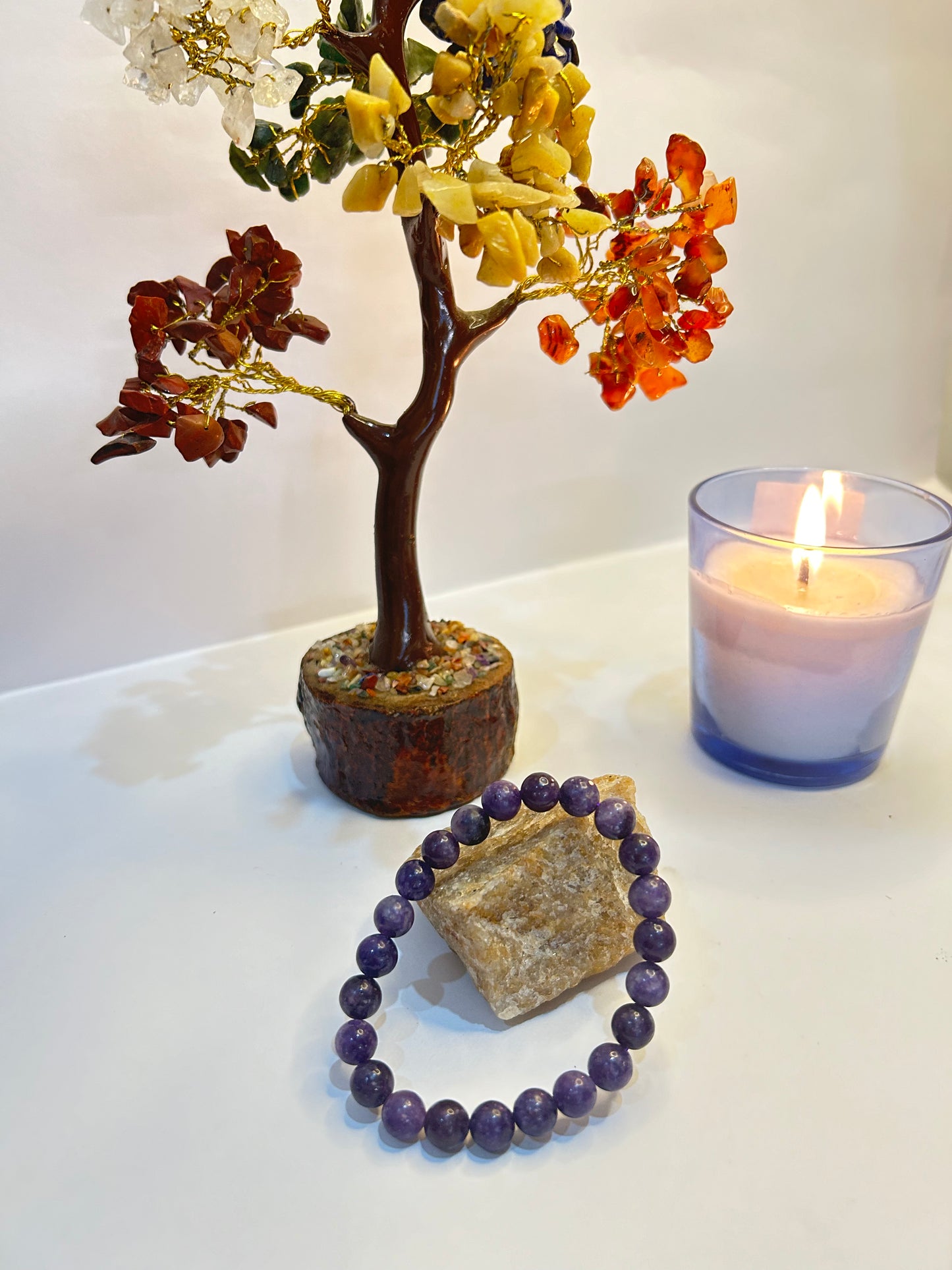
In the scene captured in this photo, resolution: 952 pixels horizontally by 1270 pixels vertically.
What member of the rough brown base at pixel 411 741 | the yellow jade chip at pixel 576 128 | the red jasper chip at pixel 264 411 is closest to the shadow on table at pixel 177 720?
the rough brown base at pixel 411 741

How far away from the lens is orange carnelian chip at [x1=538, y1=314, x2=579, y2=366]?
585 mm

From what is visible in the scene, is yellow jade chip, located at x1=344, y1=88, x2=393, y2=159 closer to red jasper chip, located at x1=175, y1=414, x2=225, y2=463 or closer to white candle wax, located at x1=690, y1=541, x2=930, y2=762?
red jasper chip, located at x1=175, y1=414, x2=225, y2=463

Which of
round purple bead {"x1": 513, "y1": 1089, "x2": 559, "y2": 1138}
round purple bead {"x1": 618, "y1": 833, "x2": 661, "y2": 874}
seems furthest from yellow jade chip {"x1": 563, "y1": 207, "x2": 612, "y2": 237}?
round purple bead {"x1": 513, "y1": 1089, "x2": 559, "y2": 1138}

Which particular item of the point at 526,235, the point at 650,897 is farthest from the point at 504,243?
the point at 650,897

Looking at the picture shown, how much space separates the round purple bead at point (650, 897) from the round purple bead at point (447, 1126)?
131mm

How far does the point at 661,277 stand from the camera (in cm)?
55

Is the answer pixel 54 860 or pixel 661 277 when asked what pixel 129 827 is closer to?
pixel 54 860

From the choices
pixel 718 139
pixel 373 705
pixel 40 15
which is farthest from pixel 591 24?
pixel 373 705

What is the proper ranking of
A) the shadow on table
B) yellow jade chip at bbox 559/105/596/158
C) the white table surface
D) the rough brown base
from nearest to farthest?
the white table surface < yellow jade chip at bbox 559/105/596/158 < the rough brown base < the shadow on table

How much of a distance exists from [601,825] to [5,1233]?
0.32m

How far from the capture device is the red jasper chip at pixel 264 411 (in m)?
0.61

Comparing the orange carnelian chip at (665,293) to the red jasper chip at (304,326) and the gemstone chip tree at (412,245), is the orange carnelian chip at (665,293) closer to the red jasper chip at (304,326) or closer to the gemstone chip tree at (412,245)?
the gemstone chip tree at (412,245)

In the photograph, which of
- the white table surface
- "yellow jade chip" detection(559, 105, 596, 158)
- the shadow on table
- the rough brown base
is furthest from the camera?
the shadow on table

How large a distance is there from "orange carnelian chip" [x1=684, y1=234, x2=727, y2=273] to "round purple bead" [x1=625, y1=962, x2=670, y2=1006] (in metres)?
0.37
